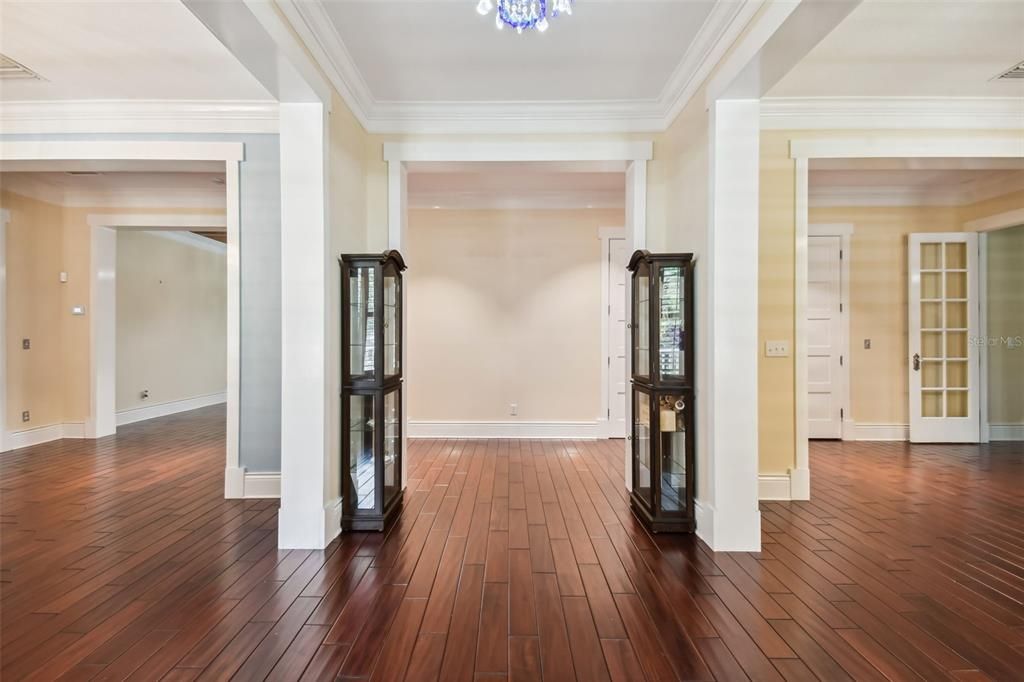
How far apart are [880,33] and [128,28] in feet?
14.9

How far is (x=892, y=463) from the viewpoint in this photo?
15.5 feet

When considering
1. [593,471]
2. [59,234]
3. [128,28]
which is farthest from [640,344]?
[59,234]

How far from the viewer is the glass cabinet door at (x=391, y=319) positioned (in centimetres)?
331

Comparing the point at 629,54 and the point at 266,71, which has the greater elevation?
the point at 629,54

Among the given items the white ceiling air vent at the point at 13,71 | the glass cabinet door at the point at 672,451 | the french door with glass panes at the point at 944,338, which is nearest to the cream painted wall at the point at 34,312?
the white ceiling air vent at the point at 13,71

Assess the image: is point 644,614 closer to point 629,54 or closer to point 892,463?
point 629,54

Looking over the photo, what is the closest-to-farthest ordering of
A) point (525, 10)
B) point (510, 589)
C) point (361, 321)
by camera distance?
point (525, 10) < point (510, 589) < point (361, 321)

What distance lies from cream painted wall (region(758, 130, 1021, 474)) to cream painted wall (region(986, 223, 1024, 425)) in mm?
2567

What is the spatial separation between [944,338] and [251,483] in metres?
7.68

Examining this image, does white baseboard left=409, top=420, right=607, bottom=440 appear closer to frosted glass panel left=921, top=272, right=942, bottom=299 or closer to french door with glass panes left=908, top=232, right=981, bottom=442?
french door with glass panes left=908, top=232, right=981, bottom=442

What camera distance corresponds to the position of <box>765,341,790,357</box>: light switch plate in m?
3.71

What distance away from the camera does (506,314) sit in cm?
599

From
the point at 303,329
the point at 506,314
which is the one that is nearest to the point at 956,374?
the point at 506,314

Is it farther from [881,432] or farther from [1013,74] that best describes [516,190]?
[881,432]
